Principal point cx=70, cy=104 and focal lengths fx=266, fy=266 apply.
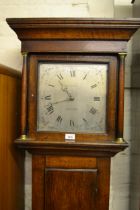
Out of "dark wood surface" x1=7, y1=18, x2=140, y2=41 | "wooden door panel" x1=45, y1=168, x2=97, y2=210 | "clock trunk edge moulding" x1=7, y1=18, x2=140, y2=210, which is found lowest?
"wooden door panel" x1=45, y1=168, x2=97, y2=210

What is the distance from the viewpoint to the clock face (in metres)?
1.28

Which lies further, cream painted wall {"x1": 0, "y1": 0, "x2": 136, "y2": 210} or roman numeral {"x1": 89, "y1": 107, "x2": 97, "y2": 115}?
cream painted wall {"x1": 0, "y1": 0, "x2": 136, "y2": 210}

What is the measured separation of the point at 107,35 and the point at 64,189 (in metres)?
0.76

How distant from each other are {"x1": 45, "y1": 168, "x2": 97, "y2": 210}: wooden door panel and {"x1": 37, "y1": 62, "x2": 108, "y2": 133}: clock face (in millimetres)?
209

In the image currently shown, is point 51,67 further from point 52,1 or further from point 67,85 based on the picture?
point 52,1

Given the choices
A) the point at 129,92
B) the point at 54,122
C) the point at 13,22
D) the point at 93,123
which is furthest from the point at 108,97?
the point at 13,22

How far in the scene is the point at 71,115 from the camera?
129 centimetres

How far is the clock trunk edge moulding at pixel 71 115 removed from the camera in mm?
1248

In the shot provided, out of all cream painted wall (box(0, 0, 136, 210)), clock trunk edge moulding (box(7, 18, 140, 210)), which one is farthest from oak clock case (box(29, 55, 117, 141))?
cream painted wall (box(0, 0, 136, 210))

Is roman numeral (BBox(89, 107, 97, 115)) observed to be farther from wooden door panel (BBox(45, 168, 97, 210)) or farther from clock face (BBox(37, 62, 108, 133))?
wooden door panel (BBox(45, 168, 97, 210))

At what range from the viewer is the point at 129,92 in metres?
1.67

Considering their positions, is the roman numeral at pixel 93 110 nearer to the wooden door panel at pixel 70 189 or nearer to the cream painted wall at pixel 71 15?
the wooden door panel at pixel 70 189

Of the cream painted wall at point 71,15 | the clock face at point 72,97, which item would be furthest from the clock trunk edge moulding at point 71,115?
the cream painted wall at point 71,15

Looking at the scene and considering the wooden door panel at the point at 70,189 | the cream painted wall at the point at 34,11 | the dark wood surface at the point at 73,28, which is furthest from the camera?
the cream painted wall at the point at 34,11
